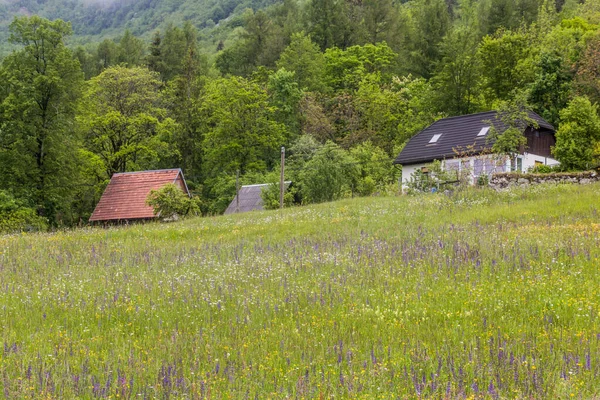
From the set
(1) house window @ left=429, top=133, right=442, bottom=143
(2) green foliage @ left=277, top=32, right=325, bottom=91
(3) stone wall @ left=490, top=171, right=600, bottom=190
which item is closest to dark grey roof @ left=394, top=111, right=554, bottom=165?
(1) house window @ left=429, top=133, right=442, bottom=143

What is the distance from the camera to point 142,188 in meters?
53.7

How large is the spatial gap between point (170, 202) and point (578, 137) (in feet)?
82.2

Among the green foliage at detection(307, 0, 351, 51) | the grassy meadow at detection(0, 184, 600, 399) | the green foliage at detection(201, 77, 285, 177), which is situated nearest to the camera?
the grassy meadow at detection(0, 184, 600, 399)

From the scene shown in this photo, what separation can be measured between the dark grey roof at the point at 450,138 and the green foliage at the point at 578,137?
29.9 feet

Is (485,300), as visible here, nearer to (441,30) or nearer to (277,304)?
(277,304)

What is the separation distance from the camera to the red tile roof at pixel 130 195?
5278 centimetres

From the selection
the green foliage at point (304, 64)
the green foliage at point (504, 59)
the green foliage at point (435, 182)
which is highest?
the green foliage at point (304, 64)

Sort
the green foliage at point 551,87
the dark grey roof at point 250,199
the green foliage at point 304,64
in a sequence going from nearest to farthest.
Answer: the dark grey roof at point 250,199
the green foliage at point 551,87
the green foliage at point 304,64

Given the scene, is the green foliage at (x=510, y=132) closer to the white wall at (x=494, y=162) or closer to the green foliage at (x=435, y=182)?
the white wall at (x=494, y=162)

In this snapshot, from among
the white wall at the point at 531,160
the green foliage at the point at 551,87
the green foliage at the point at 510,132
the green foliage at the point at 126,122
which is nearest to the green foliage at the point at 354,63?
the green foliage at the point at 126,122

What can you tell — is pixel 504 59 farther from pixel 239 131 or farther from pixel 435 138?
pixel 239 131

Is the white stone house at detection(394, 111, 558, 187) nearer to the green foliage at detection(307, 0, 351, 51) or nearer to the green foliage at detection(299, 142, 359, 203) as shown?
the green foliage at detection(299, 142, 359, 203)

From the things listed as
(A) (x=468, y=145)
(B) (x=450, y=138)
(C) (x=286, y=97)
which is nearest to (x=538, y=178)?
(A) (x=468, y=145)

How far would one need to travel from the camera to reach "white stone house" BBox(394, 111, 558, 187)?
4766 centimetres
